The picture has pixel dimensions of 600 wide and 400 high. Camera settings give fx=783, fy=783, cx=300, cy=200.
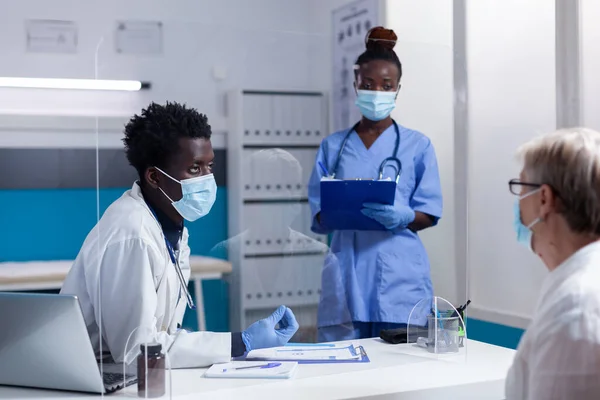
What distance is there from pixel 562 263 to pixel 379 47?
962mm

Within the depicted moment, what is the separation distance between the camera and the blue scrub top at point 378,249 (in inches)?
82.1

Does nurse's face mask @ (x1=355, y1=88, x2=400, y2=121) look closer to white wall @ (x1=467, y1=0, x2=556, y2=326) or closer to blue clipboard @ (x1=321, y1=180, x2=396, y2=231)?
blue clipboard @ (x1=321, y1=180, x2=396, y2=231)

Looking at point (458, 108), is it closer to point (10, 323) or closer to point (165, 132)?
point (165, 132)

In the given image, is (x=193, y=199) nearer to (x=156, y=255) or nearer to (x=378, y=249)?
(x=156, y=255)

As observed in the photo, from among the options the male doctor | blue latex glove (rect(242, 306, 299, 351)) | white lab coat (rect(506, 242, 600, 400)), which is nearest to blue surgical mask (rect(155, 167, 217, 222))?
the male doctor

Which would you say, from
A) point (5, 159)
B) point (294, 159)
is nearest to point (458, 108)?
point (294, 159)

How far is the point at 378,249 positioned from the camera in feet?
7.13

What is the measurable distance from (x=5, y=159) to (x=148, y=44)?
241cm

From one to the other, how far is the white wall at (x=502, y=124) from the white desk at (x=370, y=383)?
3.57 feet

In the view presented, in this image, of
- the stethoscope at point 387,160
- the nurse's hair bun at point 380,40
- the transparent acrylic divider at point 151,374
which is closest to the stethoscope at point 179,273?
the transparent acrylic divider at point 151,374

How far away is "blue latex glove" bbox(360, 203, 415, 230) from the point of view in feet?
6.79

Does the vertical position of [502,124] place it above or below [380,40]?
below

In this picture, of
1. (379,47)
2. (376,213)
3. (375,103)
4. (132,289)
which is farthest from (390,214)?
(132,289)

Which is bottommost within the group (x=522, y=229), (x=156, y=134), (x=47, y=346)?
(x=47, y=346)
